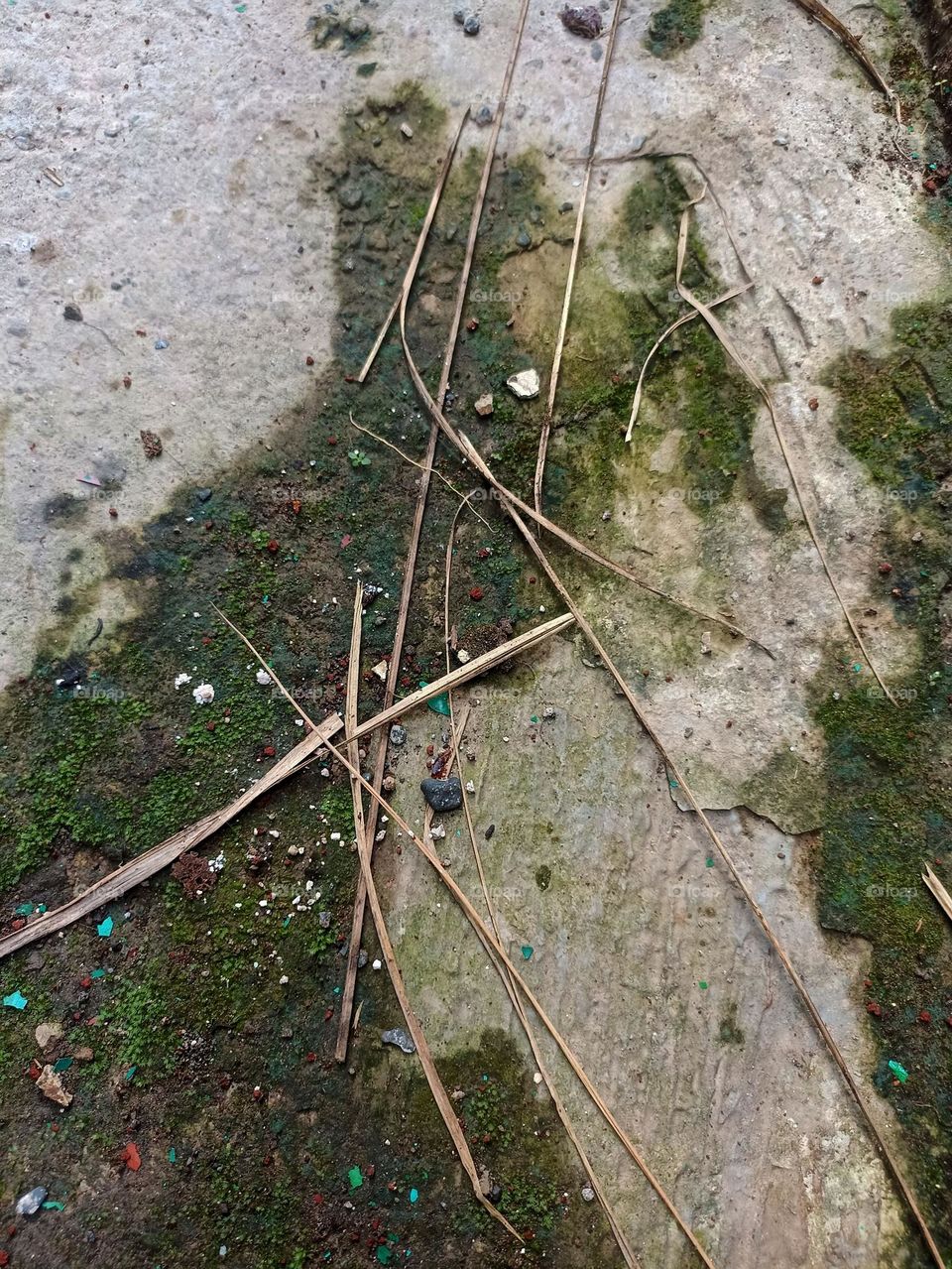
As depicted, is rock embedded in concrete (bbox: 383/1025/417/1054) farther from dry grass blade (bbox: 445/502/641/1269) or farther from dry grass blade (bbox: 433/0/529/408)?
dry grass blade (bbox: 433/0/529/408)

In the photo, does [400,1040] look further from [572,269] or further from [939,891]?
[572,269]

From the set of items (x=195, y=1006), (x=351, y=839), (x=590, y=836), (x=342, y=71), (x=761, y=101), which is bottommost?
(x=195, y=1006)

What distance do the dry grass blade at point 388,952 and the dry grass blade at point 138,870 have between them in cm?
38

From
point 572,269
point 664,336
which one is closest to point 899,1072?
point 664,336

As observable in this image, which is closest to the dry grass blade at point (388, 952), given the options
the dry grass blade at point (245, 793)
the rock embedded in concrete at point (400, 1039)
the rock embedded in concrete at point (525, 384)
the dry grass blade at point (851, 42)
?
the rock embedded in concrete at point (400, 1039)

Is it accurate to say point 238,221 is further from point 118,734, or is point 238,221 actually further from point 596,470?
point 118,734

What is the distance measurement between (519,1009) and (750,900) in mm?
1328

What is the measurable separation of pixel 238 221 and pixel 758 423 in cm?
311

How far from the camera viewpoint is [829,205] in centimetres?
364

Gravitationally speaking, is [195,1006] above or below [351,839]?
below

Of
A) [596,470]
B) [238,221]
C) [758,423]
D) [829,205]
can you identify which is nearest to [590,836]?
[596,470]

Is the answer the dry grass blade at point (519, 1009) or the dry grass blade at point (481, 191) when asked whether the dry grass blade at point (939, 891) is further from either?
the dry grass blade at point (481, 191)

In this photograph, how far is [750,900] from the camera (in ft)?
11.5

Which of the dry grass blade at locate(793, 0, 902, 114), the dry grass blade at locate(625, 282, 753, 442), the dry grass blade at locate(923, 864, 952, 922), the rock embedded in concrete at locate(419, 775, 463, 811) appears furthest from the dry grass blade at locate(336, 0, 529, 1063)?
the dry grass blade at locate(923, 864, 952, 922)
